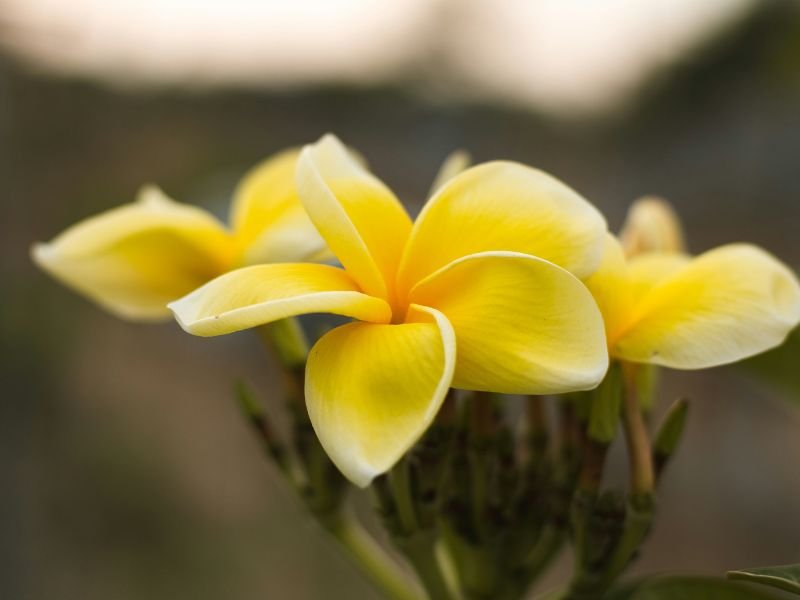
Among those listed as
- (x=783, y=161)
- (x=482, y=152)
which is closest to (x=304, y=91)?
(x=482, y=152)

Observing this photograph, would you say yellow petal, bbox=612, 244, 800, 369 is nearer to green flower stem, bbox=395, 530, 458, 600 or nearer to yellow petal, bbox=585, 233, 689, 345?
yellow petal, bbox=585, 233, 689, 345

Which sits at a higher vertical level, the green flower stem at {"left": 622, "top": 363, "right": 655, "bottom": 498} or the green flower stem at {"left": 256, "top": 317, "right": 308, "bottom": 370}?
the green flower stem at {"left": 256, "top": 317, "right": 308, "bottom": 370}

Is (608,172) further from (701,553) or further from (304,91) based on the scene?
(701,553)

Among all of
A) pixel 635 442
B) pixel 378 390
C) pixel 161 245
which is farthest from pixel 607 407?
pixel 161 245

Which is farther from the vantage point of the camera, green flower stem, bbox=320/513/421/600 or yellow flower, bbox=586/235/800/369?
green flower stem, bbox=320/513/421/600

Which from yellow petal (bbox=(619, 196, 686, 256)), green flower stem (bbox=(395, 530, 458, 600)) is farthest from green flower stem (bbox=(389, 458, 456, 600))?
yellow petal (bbox=(619, 196, 686, 256))

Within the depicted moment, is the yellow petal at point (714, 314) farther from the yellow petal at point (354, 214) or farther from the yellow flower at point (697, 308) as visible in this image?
the yellow petal at point (354, 214)

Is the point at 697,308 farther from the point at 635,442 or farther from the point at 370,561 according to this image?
the point at 370,561
